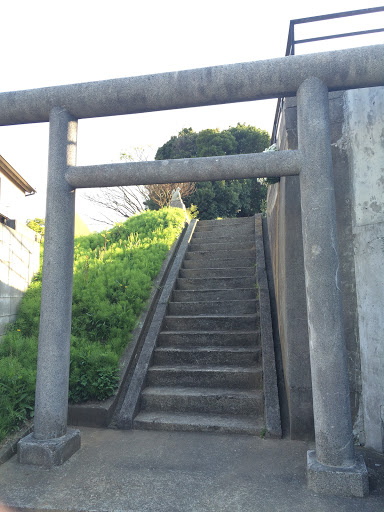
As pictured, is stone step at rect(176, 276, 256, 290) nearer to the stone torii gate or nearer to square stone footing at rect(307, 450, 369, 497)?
the stone torii gate

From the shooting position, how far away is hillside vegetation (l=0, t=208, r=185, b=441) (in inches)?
163

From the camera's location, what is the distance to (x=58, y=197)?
3.78 m

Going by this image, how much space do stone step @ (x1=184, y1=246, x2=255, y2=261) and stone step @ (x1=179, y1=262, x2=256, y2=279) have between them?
1.52 feet

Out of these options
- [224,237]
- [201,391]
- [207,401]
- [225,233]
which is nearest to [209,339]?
[201,391]

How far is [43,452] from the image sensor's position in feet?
11.0

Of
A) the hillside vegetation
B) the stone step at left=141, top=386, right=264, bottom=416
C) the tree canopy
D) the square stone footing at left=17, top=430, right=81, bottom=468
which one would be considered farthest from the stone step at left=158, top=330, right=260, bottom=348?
the tree canopy

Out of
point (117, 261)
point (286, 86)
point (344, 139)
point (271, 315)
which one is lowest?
point (271, 315)

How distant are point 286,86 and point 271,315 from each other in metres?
3.40

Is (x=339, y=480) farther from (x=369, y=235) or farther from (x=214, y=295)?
(x=214, y=295)

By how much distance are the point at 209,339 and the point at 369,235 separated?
272 centimetres

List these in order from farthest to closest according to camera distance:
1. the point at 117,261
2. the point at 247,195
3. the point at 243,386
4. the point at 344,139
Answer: the point at 247,195, the point at 117,261, the point at 243,386, the point at 344,139

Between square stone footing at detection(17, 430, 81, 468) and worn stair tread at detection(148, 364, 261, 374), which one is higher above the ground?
worn stair tread at detection(148, 364, 261, 374)

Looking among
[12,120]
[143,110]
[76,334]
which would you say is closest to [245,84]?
[143,110]

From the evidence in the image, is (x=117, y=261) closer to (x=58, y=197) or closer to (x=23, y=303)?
(x=23, y=303)
